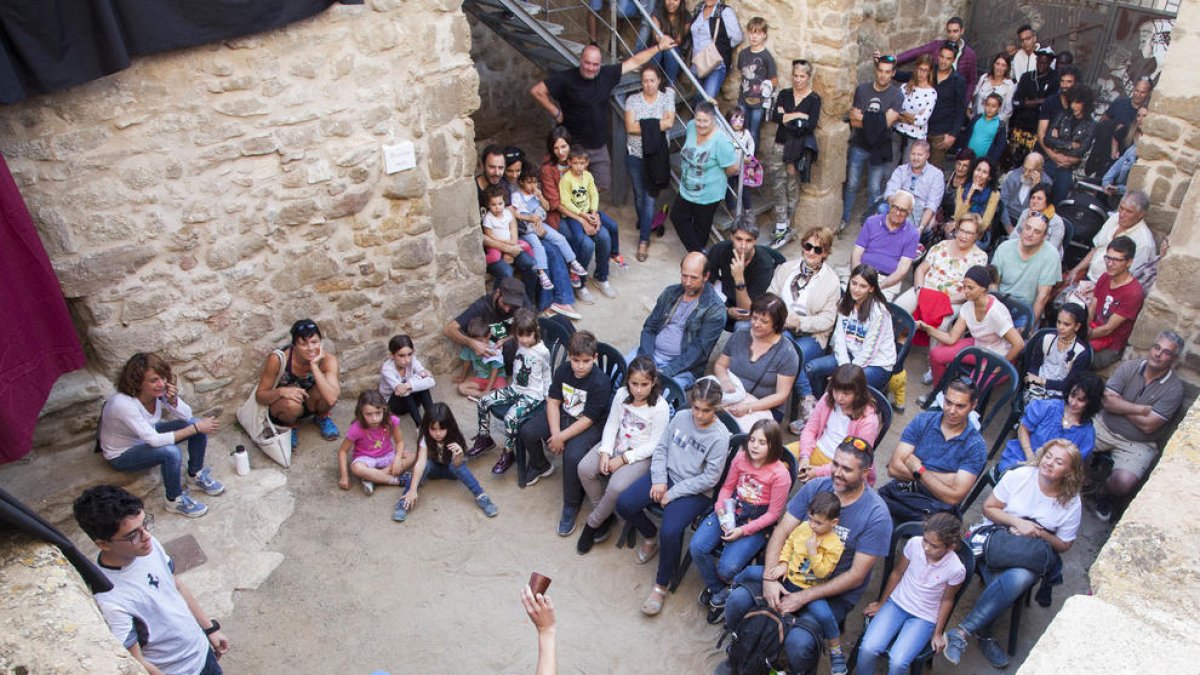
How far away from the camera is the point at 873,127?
26.8 feet

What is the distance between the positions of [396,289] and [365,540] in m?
1.74

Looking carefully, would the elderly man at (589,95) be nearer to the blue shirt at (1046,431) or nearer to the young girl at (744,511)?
the young girl at (744,511)

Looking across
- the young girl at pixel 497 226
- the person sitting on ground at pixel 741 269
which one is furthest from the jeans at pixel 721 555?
the young girl at pixel 497 226

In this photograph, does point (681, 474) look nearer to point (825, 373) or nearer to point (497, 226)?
point (825, 373)

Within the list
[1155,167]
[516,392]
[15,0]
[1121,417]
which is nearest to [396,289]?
[516,392]

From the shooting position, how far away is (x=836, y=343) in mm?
6160

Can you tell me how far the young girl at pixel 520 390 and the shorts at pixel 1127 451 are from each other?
3320 millimetres

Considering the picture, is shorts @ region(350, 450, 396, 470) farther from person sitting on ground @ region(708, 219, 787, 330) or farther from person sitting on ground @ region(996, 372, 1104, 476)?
person sitting on ground @ region(996, 372, 1104, 476)

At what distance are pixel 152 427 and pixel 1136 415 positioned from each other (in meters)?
5.54

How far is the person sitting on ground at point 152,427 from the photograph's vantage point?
495 centimetres

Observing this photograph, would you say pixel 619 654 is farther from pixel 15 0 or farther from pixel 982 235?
pixel 982 235

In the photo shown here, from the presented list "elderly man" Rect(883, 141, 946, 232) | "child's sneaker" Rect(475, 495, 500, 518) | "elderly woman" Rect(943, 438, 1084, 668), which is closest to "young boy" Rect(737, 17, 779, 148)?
"elderly man" Rect(883, 141, 946, 232)

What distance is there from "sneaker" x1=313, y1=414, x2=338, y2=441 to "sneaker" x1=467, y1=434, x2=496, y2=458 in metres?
0.89

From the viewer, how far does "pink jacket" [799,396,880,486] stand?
5.05m
